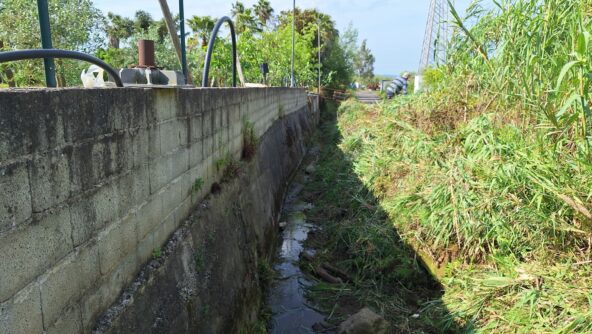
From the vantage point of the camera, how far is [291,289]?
20.0 feet

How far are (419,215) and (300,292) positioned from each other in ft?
6.88

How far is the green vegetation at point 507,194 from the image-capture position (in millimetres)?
4129

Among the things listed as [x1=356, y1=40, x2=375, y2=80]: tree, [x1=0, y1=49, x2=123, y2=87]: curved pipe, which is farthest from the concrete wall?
[x1=356, y1=40, x2=375, y2=80]: tree

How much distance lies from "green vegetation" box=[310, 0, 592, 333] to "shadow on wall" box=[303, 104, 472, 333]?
33mm

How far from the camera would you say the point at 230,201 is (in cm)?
517

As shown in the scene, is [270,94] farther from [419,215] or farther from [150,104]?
[150,104]

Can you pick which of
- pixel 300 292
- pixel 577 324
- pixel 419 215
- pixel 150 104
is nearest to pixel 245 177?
pixel 300 292

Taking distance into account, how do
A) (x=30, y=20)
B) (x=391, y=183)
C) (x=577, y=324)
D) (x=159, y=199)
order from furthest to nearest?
(x=30, y=20)
(x=391, y=183)
(x=577, y=324)
(x=159, y=199)

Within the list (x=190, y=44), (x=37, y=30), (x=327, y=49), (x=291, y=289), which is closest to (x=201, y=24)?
(x=190, y=44)

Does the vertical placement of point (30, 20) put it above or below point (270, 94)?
above

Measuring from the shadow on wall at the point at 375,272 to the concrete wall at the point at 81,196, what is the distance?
2985 millimetres

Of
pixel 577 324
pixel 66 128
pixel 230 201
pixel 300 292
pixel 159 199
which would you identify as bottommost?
pixel 300 292

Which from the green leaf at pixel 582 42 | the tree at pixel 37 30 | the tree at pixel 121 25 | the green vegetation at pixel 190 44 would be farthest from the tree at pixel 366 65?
the green leaf at pixel 582 42

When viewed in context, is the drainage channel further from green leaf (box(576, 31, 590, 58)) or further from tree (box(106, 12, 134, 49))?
tree (box(106, 12, 134, 49))
